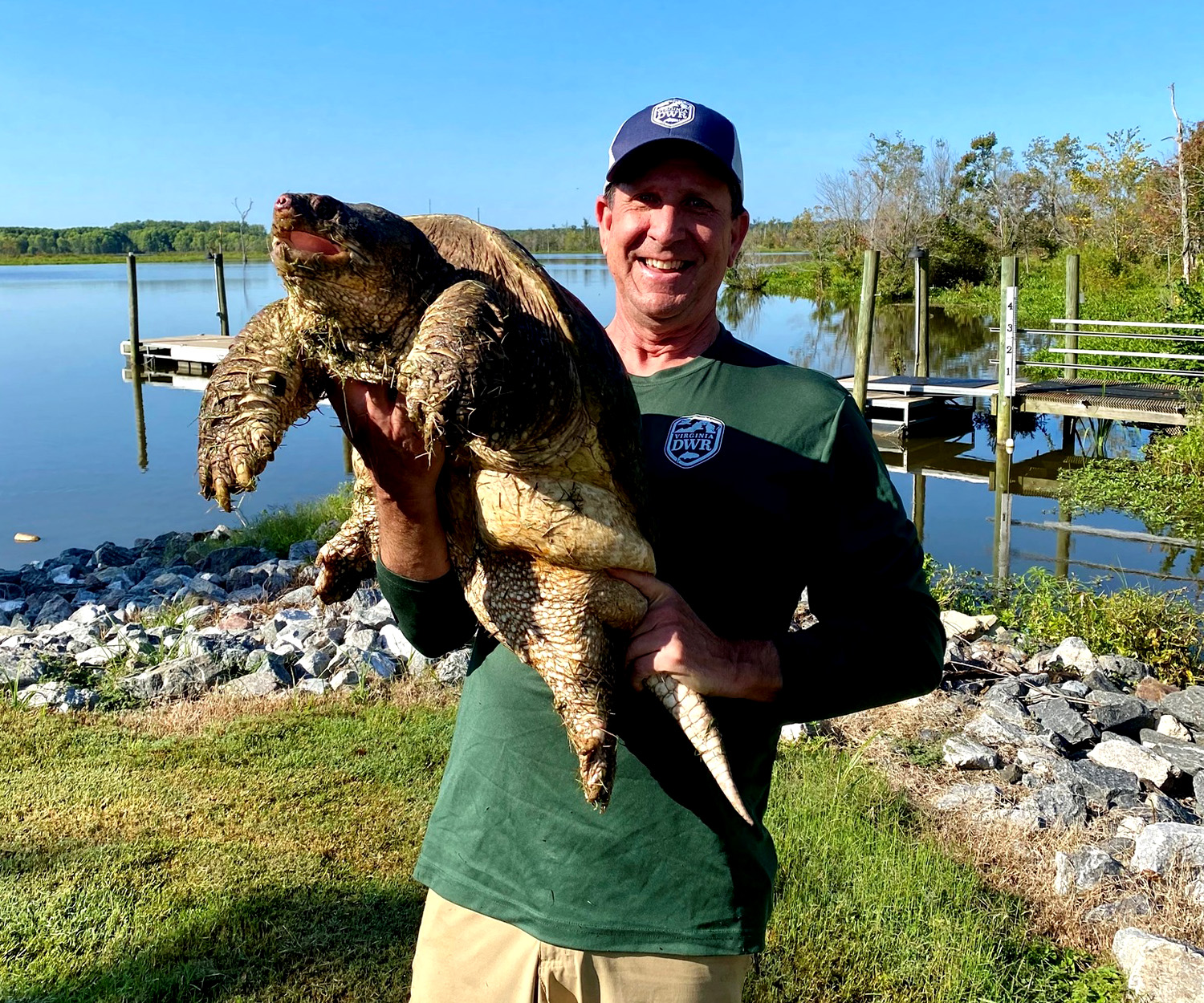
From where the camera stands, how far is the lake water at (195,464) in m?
13.8

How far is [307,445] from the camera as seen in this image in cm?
2184

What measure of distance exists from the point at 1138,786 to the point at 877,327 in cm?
3904

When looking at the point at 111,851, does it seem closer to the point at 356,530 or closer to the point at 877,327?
the point at 356,530

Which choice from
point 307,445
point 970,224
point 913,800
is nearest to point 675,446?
point 913,800

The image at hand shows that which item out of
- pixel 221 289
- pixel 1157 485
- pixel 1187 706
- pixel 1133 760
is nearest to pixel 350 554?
pixel 1133 760

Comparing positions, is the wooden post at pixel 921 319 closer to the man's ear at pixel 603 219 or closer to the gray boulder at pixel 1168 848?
the gray boulder at pixel 1168 848

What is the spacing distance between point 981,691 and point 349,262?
6.78m


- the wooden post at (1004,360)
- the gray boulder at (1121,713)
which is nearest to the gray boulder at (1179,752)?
the gray boulder at (1121,713)

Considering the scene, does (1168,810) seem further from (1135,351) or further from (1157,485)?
(1135,351)

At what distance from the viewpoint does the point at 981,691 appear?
7.47 meters

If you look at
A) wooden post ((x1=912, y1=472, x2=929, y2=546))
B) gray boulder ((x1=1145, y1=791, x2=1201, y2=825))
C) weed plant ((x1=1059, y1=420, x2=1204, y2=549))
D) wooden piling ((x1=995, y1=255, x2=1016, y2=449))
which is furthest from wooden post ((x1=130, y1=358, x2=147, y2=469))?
gray boulder ((x1=1145, y1=791, x2=1201, y2=825))

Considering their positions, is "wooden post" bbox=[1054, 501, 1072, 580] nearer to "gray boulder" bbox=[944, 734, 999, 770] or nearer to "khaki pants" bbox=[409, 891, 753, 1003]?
"gray boulder" bbox=[944, 734, 999, 770]

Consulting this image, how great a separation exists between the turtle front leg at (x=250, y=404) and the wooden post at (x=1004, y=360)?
52.7ft

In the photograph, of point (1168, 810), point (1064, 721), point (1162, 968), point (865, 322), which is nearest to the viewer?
point (1162, 968)
